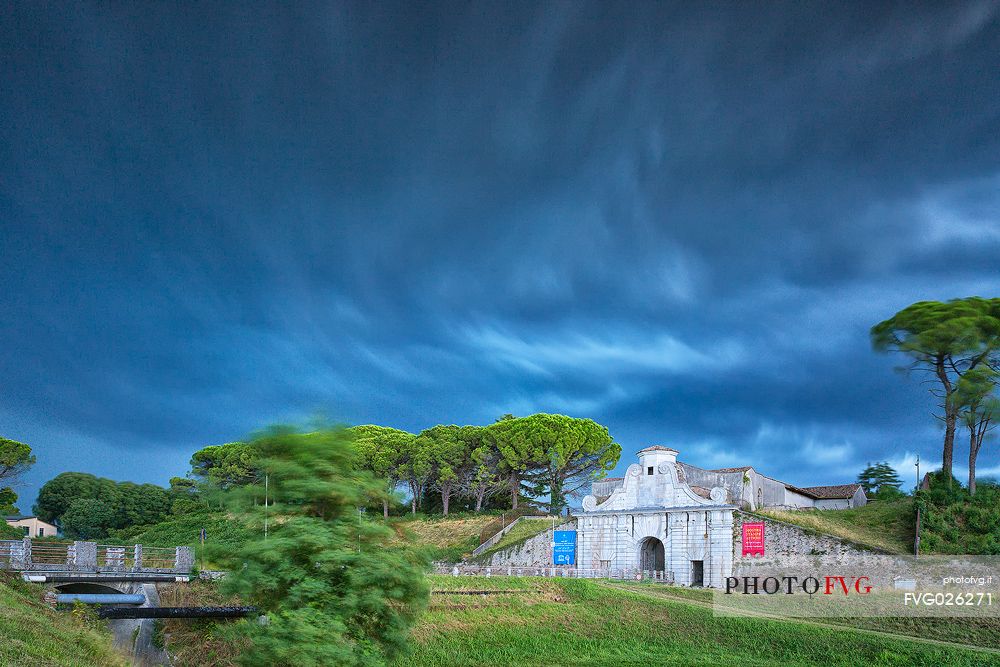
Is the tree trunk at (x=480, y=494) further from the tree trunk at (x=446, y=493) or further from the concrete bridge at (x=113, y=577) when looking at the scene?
the concrete bridge at (x=113, y=577)

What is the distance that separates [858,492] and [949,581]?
761 inches

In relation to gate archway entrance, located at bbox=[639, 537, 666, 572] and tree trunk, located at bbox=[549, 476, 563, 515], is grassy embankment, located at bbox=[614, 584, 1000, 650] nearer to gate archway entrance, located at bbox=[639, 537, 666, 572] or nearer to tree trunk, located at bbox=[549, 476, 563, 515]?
gate archway entrance, located at bbox=[639, 537, 666, 572]

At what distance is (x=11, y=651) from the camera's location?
1198 cm

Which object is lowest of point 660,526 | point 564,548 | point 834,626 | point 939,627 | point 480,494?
point 834,626

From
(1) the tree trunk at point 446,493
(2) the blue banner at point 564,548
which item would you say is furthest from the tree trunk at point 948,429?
(1) the tree trunk at point 446,493

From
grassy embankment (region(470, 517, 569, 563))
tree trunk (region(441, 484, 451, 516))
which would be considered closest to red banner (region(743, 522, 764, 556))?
grassy embankment (region(470, 517, 569, 563))

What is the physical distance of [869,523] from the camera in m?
35.7

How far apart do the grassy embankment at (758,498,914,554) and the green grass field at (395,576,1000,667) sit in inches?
372

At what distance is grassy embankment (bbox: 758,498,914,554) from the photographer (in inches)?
1294

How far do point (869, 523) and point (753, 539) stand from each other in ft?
18.7

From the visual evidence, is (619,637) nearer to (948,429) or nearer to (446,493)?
(948,429)

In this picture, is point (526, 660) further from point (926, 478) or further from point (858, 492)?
point (858, 492)

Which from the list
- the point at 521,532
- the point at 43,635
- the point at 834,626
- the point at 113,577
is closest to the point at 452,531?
the point at 521,532

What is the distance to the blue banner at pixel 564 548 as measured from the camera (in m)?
41.6
